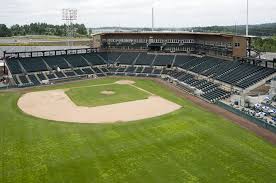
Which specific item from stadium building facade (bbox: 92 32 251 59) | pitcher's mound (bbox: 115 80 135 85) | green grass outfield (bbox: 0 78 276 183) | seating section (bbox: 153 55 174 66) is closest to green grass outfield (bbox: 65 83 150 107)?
pitcher's mound (bbox: 115 80 135 85)

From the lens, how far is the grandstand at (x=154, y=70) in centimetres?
6107

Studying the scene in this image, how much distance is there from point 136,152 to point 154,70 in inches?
2227

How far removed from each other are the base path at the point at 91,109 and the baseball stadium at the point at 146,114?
0.56 ft

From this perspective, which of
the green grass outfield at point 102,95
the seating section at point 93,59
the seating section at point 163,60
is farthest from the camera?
the seating section at point 93,59

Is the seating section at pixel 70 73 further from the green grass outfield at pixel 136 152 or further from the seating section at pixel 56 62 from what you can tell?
the green grass outfield at pixel 136 152

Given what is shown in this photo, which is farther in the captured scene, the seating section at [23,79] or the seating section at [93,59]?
the seating section at [93,59]

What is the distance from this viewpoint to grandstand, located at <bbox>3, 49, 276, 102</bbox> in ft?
200

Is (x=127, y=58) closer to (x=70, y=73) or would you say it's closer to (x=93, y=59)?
(x=93, y=59)

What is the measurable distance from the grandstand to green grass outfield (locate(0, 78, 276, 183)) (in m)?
16.5

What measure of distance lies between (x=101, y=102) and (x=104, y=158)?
25567 millimetres

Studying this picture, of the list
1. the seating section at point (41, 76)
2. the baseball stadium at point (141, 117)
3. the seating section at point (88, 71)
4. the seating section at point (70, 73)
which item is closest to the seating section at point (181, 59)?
the baseball stadium at point (141, 117)

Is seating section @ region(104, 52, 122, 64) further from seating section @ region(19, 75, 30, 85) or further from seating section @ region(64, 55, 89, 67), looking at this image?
seating section @ region(19, 75, 30, 85)

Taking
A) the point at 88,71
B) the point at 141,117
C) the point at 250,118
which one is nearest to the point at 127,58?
the point at 88,71

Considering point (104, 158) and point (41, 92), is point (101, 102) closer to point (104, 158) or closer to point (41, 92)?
point (41, 92)
